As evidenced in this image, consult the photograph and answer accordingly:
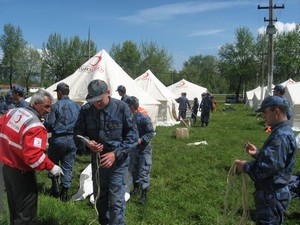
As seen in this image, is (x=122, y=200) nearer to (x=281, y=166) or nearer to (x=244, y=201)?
(x=244, y=201)

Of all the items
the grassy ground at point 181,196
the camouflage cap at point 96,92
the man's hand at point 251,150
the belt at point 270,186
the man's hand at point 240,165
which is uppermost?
the camouflage cap at point 96,92

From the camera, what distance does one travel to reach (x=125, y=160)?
4465mm

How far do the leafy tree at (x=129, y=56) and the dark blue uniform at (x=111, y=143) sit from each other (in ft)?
201

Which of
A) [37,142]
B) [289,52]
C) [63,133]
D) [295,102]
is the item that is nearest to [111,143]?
[37,142]

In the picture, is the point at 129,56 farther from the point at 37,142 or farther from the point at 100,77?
the point at 37,142

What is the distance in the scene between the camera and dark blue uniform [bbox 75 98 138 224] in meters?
4.30

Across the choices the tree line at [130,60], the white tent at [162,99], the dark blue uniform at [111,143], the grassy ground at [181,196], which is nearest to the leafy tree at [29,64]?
the tree line at [130,60]

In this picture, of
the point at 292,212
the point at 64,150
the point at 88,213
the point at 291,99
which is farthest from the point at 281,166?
the point at 291,99

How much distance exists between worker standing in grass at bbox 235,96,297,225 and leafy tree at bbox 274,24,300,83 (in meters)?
54.2

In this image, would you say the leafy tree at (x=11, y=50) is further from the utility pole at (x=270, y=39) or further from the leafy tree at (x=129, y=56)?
the utility pole at (x=270, y=39)

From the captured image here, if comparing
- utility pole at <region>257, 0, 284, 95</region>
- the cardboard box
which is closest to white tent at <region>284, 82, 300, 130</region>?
utility pole at <region>257, 0, 284, 95</region>

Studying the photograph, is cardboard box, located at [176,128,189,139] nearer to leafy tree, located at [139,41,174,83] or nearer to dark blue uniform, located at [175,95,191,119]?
dark blue uniform, located at [175,95,191,119]

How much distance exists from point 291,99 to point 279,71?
43.9 metres

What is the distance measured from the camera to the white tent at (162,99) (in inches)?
828
